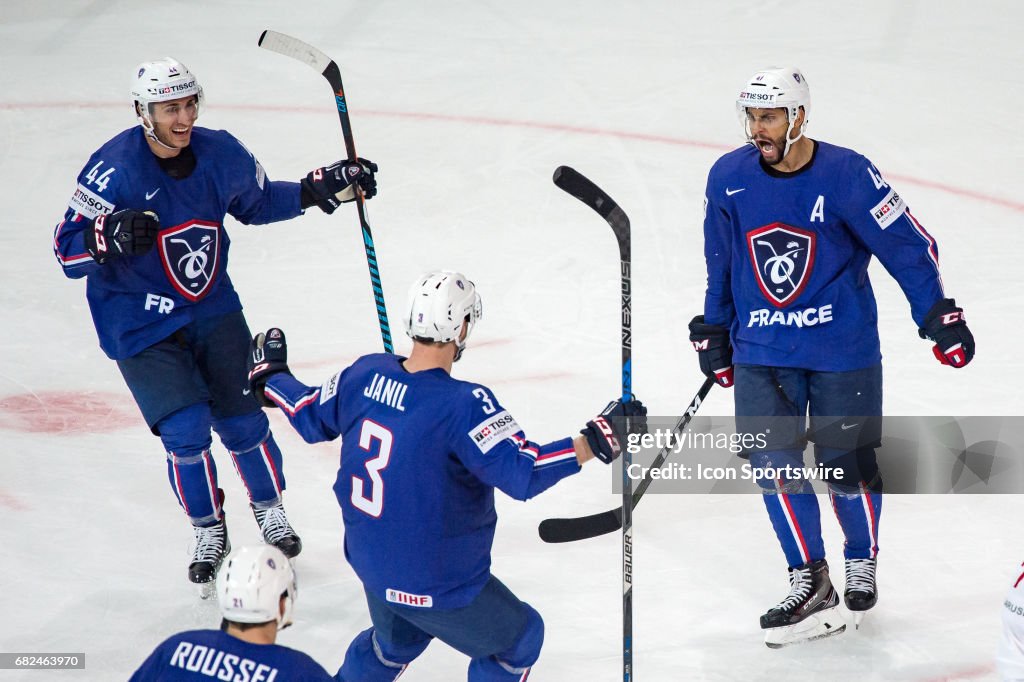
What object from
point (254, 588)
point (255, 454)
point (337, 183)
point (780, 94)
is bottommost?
point (255, 454)

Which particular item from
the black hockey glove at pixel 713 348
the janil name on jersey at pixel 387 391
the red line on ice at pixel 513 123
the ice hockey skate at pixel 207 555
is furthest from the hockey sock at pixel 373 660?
the red line on ice at pixel 513 123

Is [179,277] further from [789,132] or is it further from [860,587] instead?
[860,587]

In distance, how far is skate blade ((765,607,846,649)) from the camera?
351cm

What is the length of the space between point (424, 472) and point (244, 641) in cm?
57

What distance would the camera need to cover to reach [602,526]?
3432 millimetres

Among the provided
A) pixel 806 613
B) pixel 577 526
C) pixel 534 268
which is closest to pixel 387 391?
pixel 577 526

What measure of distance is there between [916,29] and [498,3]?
9.01 feet

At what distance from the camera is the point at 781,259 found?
3408mm

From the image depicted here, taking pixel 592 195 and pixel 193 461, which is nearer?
pixel 592 195

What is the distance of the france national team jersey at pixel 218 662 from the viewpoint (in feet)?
7.23

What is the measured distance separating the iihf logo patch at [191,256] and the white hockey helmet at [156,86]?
27 centimetres

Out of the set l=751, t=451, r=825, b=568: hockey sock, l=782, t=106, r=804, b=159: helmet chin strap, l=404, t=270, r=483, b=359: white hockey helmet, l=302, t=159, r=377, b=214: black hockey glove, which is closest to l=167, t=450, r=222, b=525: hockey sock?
l=302, t=159, r=377, b=214: black hockey glove

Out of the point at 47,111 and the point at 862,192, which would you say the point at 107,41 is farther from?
the point at 862,192

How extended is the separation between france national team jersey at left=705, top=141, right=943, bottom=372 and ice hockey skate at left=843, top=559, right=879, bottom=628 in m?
0.55
